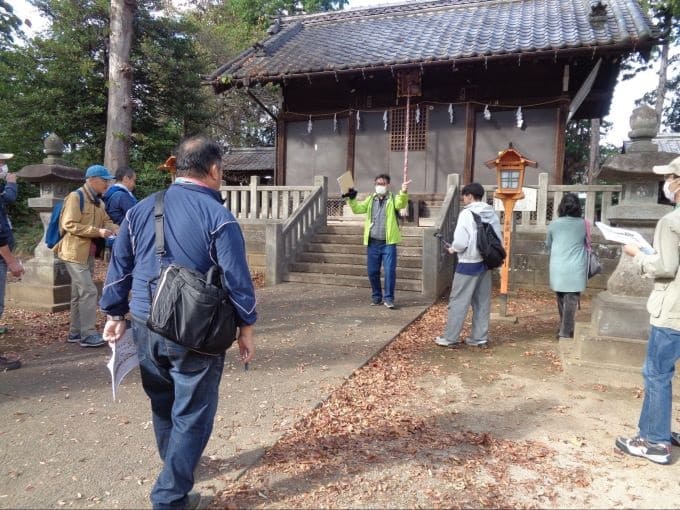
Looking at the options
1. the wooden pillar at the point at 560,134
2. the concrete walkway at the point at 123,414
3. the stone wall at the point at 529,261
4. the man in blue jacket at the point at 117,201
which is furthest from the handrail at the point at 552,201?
the man in blue jacket at the point at 117,201

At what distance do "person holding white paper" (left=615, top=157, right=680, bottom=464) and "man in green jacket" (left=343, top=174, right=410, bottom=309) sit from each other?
398 centimetres

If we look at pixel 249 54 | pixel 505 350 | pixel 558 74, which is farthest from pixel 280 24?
pixel 505 350

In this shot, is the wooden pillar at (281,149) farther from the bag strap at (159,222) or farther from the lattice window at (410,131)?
the bag strap at (159,222)

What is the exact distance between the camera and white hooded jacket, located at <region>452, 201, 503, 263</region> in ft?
16.5

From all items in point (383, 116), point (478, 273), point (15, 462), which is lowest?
point (15, 462)

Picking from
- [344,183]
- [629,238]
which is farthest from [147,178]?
[629,238]

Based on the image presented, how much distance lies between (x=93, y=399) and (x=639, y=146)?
17.9 feet

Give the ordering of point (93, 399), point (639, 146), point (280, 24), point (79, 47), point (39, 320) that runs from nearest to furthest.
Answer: point (93, 399) → point (639, 146) → point (39, 320) → point (79, 47) → point (280, 24)

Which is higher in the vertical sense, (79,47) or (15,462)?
(79,47)

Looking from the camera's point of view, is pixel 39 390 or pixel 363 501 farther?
pixel 39 390

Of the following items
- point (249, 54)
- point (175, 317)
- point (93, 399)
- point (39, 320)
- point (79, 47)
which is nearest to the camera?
point (175, 317)

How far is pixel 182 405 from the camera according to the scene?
7.02ft

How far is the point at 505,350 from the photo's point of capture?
207 inches

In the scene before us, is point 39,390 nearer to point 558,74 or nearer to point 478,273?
point 478,273
